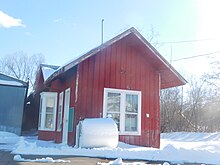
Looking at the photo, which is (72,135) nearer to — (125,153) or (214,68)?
(125,153)

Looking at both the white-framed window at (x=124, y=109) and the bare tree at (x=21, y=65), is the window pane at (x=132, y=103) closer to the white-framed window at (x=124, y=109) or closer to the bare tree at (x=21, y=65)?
the white-framed window at (x=124, y=109)

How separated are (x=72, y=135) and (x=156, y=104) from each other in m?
3.94

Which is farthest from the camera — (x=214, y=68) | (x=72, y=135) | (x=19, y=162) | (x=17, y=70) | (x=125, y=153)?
(x=17, y=70)

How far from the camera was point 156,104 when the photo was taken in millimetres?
12797

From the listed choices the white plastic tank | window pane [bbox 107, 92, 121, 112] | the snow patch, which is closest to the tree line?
the snow patch

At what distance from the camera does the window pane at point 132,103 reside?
12108 millimetres

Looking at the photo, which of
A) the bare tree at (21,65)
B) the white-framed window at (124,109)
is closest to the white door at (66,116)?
the white-framed window at (124,109)

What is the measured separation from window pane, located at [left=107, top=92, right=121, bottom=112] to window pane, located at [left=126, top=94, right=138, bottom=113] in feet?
1.39

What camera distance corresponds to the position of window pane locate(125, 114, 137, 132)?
12.0 metres

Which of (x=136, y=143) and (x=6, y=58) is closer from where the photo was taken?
(x=136, y=143)

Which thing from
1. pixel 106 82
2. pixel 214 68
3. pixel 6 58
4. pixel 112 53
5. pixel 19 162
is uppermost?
pixel 6 58

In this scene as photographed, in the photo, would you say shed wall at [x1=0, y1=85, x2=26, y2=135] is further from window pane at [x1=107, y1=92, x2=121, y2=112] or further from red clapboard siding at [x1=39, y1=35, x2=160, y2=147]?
window pane at [x1=107, y1=92, x2=121, y2=112]

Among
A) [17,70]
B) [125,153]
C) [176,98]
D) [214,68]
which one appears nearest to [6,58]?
[17,70]

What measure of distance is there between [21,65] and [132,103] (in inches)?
1407
